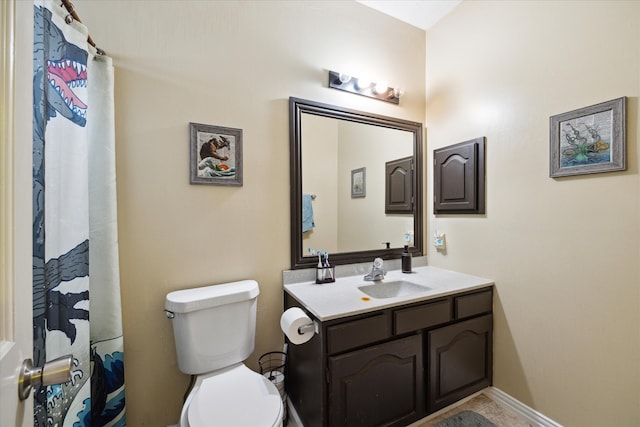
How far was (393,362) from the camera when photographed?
52.2 inches

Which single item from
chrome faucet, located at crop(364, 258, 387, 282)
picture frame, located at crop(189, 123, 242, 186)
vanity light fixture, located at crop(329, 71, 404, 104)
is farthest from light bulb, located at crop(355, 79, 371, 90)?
chrome faucet, located at crop(364, 258, 387, 282)

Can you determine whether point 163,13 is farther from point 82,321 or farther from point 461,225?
point 461,225

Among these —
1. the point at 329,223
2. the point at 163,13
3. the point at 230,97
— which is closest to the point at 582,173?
the point at 329,223

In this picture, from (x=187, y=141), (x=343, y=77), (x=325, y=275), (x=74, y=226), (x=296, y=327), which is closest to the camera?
(x=74, y=226)

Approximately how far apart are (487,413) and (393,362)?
0.79 m

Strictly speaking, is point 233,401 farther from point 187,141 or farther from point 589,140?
point 589,140

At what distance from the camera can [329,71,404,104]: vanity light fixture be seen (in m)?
1.76

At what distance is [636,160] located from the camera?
1.11 metres

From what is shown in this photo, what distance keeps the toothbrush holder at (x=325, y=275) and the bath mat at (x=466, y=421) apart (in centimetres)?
99

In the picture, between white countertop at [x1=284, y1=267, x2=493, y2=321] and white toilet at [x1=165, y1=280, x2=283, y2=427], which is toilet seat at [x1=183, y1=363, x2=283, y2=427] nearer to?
white toilet at [x1=165, y1=280, x2=283, y2=427]

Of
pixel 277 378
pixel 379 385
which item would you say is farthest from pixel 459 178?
pixel 277 378

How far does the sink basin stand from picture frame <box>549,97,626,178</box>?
3.21 ft

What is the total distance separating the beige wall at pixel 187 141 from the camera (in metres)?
1.32

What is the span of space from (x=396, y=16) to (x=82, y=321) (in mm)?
2659
